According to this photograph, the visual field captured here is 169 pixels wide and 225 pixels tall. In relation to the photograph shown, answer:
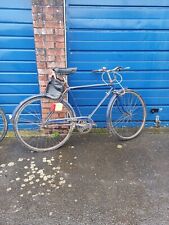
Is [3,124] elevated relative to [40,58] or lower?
lower

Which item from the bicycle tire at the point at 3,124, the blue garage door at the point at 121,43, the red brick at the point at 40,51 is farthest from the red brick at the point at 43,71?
the bicycle tire at the point at 3,124

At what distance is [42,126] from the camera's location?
372 cm

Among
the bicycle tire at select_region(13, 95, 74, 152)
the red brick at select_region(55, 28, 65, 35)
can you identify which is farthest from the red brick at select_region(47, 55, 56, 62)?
the bicycle tire at select_region(13, 95, 74, 152)

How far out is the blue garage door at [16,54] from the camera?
11.3ft

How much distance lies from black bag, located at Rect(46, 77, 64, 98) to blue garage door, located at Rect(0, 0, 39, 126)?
0.47m

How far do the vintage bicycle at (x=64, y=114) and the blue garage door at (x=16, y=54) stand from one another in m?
0.29

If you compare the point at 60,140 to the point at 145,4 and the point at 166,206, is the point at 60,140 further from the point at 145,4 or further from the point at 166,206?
the point at 145,4

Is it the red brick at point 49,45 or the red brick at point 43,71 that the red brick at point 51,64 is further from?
the red brick at point 49,45

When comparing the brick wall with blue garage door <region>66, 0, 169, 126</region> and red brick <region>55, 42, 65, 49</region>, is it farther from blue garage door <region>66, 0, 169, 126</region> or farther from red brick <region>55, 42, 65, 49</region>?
blue garage door <region>66, 0, 169, 126</region>

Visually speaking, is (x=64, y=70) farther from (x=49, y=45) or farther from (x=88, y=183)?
(x=88, y=183)

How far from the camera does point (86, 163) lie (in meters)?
3.42

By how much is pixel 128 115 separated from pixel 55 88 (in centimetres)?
135

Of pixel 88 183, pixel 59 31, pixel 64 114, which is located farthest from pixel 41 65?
pixel 88 183

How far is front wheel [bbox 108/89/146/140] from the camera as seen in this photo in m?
3.93
